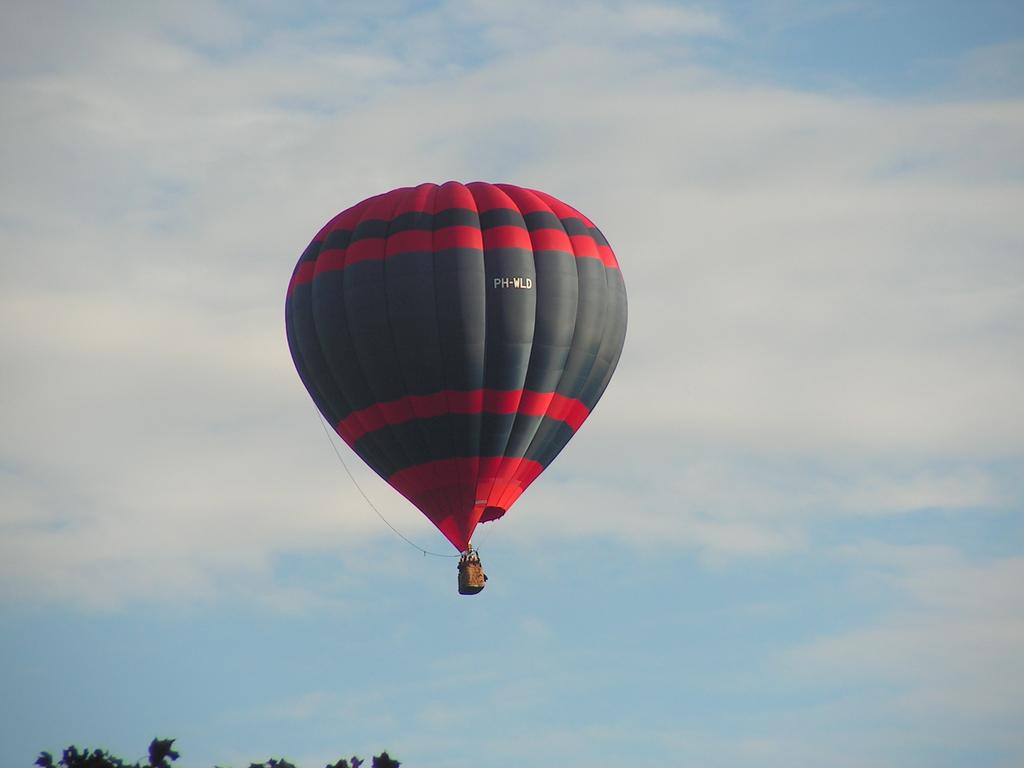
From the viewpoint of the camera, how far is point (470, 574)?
171 feet

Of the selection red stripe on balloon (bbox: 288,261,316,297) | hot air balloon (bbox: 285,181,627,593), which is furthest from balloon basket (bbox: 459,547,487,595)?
red stripe on balloon (bbox: 288,261,316,297)

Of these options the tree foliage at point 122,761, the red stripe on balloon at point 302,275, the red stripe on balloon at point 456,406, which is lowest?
the tree foliage at point 122,761

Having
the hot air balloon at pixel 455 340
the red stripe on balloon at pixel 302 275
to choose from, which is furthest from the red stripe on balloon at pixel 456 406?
the red stripe on balloon at pixel 302 275

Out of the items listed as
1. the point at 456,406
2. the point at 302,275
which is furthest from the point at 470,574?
the point at 302,275

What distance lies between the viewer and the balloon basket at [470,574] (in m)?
52.1

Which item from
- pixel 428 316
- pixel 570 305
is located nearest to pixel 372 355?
pixel 428 316

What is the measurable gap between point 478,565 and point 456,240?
760cm

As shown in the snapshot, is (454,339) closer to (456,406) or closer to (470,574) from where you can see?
(456,406)

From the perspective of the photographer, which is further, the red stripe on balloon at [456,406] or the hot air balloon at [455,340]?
the red stripe on balloon at [456,406]

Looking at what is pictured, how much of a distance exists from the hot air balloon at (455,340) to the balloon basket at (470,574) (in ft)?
0.24

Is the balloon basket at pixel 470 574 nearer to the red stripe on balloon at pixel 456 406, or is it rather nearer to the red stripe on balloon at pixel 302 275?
the red stripe on balloon at pixel 456 406

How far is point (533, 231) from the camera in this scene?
53.2 meters

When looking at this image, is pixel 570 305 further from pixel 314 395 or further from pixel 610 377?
pixel 314 395

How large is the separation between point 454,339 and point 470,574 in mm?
5485
